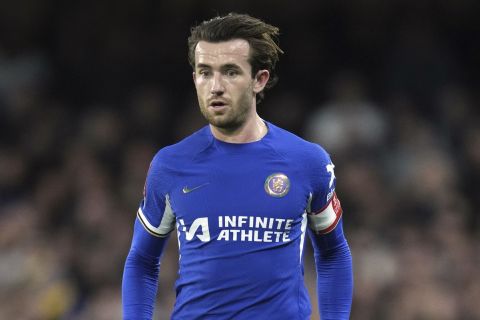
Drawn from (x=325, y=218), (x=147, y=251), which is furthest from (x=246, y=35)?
(x=147, y=251)

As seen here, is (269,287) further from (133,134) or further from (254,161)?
(133,134)

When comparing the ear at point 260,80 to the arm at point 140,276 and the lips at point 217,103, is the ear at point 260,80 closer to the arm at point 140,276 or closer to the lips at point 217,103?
the lips at point 217,103

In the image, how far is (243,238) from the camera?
388 cm

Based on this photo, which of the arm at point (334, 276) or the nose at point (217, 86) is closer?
the nose at point (217, 86)

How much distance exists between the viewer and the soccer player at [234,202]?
12.7 feet

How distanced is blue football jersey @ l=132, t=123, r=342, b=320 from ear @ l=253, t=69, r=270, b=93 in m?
0.18

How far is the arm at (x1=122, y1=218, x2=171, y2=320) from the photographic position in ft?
13.4

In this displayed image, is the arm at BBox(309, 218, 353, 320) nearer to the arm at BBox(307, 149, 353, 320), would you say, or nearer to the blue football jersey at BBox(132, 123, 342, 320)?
the arm at BBox(307, 149, 353, 320)

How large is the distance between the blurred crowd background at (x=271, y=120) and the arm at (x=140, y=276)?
9.98ft

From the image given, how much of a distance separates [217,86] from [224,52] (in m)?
0.14

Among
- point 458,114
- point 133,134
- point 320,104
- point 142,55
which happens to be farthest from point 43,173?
point 458,114

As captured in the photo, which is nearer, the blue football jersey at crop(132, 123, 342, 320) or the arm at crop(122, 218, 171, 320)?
the blue football jersey at crop(132, 123, 342, 320)

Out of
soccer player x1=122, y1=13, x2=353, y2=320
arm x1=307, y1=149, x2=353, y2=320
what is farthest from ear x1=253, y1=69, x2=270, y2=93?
arm x1=307, y1=149, x2=353, y2=320

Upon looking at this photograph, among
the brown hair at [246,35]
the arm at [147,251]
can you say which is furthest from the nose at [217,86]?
the arm at [147,251]
